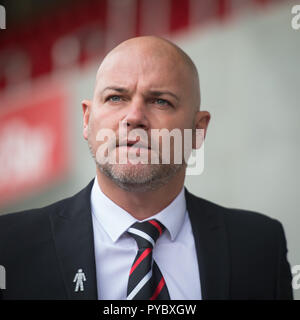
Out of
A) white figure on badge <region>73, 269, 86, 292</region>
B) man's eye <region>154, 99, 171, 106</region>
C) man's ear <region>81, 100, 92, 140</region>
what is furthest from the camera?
man's ear <region>81, 100, 92, 140</region>

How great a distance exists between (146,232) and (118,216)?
10 cm

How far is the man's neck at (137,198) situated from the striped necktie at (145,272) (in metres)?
0.05

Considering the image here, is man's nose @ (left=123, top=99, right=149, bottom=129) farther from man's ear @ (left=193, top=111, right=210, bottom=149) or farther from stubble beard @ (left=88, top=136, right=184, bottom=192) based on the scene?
man's ear @ (left=193, top=111, right=210, bottom=149)

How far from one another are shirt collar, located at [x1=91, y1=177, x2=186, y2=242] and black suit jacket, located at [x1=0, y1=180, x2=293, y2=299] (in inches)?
1.3

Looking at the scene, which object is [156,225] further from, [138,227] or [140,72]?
[140,72]

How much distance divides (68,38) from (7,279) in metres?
3.57

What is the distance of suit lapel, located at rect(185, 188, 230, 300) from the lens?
122cm

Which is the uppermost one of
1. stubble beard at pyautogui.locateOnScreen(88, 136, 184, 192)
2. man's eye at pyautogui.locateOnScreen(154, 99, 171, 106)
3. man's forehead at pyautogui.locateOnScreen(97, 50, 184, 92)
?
man's forehead at pyautogui.locateOnScreen(97, 50, 184, 92)

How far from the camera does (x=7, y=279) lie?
1.20m

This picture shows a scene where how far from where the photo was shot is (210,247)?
129cm

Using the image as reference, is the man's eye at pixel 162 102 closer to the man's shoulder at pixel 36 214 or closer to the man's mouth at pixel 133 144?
the man's mouth at pixel 133 144

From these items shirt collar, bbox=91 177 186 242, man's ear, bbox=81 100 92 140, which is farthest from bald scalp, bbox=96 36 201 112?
shirt collar, bbox=91 177 186 242

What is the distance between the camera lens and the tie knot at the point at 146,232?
124 centimetres
